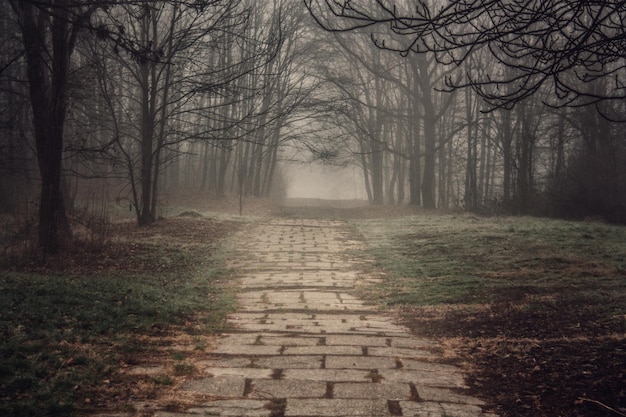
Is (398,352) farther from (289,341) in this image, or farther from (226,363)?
(226,363)

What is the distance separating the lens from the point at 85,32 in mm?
12867

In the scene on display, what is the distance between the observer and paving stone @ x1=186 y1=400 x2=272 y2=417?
12.1 feet

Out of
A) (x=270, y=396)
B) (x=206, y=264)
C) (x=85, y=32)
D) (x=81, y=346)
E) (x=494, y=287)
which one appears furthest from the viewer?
(x=85, y=32)

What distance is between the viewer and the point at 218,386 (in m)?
4.28

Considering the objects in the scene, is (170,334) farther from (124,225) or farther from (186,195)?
(186,195)

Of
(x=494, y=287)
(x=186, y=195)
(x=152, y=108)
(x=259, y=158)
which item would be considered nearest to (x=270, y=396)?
(x=494, y=287)

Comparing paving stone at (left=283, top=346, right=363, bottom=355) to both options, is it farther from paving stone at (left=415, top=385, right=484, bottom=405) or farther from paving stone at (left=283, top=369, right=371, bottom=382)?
paving stone at (left=415, top=385, right=484, bottom=405)

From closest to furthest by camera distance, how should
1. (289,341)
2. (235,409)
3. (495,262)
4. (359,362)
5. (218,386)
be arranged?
(235,409) < (218,386) < (359,362) < (289,341) < (495,262)

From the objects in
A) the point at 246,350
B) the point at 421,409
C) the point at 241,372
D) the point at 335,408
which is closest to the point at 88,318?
the point at 246,350

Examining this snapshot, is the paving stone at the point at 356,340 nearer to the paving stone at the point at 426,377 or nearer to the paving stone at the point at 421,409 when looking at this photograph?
the paving stone at the point at 426,377

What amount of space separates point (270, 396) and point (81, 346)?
1948 mm

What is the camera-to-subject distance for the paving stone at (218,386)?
4132 millimetres

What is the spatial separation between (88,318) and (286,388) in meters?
2.64

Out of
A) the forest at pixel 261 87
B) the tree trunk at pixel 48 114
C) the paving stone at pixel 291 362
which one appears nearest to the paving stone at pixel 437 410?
the paving stone at pixel 291 362
